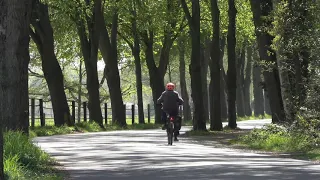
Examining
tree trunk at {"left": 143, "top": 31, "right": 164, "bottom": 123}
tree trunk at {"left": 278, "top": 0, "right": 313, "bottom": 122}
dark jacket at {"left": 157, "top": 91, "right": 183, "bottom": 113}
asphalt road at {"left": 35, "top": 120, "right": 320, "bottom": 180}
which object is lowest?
asphalt road at {"left": 35, "top": 120, "right": 320, "bottom": 180}

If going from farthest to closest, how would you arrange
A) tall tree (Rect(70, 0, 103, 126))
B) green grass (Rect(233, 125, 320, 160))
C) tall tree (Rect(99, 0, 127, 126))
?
tall tree (Rect(99, 0, 127, 126)), tall tree (Rect(70, 0, 103, 126)), green grass (Rect(233, 125, 320, 160))

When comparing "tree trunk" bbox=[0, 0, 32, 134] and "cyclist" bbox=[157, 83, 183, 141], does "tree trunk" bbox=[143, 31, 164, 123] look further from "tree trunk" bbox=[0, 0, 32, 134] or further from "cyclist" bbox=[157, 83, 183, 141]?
"tree trunk" bbox=[0, 0, 32, 134]

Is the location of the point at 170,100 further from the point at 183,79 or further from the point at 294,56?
the point at 183,79

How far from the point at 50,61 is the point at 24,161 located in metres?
22.4

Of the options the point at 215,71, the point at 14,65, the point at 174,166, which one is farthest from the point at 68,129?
the point at 174,166

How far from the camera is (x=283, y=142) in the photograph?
2095 cm

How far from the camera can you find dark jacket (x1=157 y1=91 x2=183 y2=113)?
73.7 feet

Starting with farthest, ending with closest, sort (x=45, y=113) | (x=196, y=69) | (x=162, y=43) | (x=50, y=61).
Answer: (x=162, y=43) → (x=45, y=113) → (x=50, y=61) → (x=196, y=69)

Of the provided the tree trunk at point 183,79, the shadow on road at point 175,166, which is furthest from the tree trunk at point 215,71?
the tree trunk at point 183,79

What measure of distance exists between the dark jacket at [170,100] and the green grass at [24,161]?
7.16m

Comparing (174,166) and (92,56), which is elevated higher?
(92,56)

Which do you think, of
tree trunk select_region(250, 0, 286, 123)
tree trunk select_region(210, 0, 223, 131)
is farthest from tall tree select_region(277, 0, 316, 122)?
tree trunk select_region(210, 0, 223, 131)

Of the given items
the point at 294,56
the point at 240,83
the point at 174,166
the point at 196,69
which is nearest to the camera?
the point at 174,166

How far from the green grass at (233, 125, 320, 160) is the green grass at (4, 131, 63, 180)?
Answer: 19.9 feet
